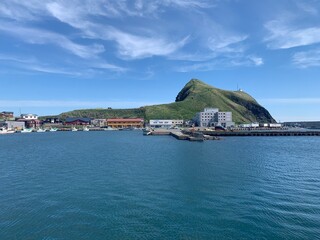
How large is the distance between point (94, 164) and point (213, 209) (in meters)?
26.3

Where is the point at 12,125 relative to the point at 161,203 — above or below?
above

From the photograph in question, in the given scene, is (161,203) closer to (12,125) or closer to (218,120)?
(218,120)

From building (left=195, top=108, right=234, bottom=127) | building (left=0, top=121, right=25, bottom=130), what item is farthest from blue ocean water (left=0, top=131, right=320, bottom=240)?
building (left=0, top=121, right=25, bottom=130)

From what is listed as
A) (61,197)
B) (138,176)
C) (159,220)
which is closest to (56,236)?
(159,220)

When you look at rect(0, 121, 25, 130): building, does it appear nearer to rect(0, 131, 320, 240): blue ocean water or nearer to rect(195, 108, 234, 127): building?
rect(195, 108, 234, 127): building

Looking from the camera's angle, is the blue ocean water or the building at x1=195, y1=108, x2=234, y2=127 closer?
the blue ocean water

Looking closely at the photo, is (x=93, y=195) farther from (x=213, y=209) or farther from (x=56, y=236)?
(x=213, y=209)

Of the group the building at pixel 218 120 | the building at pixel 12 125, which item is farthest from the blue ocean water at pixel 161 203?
the building at pixel 12 125

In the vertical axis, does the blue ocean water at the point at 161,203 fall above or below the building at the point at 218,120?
below

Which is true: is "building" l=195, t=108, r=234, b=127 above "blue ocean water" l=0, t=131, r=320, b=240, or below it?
above

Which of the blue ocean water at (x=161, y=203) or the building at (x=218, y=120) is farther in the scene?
the building at (x=218, y=120)

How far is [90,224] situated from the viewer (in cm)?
1838

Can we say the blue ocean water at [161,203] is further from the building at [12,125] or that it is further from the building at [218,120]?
the building at [12,125]

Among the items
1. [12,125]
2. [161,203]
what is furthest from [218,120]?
[161,203]
